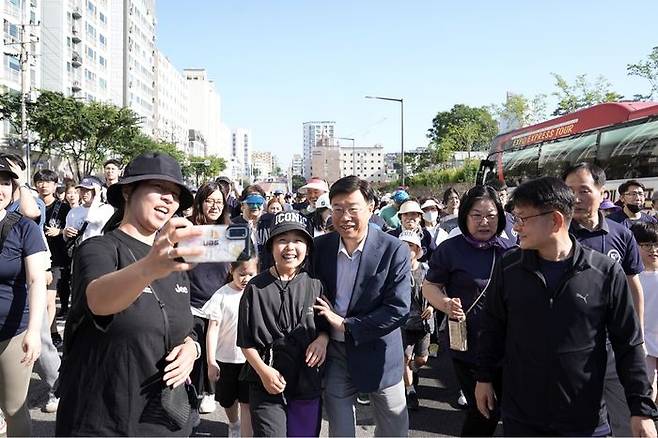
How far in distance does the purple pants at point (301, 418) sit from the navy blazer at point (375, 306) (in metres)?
0.31

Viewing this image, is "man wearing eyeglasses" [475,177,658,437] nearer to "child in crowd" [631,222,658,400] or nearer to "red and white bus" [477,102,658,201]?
"child in crowd" [631,222,658,400]

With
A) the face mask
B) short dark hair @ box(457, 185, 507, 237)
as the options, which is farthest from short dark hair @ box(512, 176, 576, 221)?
the face mask

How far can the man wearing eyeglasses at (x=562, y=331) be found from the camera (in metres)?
2.49

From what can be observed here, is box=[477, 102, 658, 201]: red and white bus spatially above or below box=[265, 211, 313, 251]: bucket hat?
above

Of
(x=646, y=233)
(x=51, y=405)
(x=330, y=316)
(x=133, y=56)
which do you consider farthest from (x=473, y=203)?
(x=133, y=56)

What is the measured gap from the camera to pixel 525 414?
2.58m

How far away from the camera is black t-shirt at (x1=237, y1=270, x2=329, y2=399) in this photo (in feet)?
10.1

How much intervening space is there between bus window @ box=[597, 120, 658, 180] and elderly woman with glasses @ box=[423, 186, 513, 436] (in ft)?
33.7

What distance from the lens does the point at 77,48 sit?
58781 mm

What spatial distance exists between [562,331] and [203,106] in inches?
5245

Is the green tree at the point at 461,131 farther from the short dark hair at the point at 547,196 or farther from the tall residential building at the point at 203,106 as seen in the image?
the tall residential building at the point at 203,106

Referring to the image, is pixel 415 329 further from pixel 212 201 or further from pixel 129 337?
pixel 129 337

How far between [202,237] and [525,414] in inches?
72.3

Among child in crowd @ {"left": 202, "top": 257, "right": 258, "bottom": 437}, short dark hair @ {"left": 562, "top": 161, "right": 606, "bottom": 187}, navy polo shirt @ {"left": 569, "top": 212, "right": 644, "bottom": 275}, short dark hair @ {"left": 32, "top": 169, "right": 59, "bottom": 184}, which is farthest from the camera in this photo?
short dark hair @ {"left": 32, "top": 169, "right": 59, "bottom": 184}
